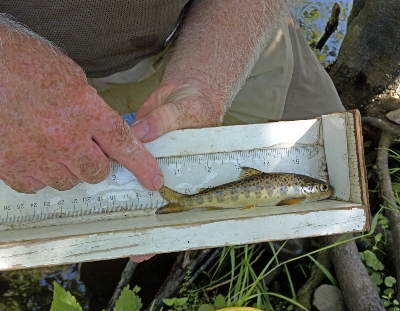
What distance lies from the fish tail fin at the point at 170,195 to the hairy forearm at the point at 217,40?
0.46m

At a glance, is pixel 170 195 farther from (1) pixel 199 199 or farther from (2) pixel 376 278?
(2) pixel 376 278

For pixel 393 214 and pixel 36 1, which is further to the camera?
pixel 393 214

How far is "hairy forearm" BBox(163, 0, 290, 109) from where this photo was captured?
1.86m

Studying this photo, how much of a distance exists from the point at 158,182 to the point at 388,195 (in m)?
1.45

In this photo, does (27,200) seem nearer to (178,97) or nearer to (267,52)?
(178,97)

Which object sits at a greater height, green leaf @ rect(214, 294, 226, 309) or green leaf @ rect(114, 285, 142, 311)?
green leaf @ rect(114, 285, 142, 311)

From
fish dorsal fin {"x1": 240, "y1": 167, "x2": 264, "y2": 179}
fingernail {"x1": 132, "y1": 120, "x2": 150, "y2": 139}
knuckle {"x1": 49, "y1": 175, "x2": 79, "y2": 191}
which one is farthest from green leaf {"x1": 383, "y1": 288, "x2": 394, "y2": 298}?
knuckle {"x1": 49, "y1": 175, "x2": 79, "y2": 191}

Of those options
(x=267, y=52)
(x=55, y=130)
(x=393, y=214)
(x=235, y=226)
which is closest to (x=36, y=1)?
(x=55, y=130)

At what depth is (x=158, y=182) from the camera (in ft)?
5.32

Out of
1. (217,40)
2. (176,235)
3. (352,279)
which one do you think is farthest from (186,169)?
(352,279)

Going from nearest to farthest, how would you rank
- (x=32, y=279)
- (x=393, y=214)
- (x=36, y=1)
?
1. (x=36, y=1)
2. (x=393, y=214)
3. (x=32, y=279)

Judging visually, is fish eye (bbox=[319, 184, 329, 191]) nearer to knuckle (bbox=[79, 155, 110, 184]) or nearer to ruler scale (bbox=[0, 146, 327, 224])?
ruler scale (bbox=[0, 146, 327, 224])

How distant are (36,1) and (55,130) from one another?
0.48m

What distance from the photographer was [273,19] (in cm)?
195
